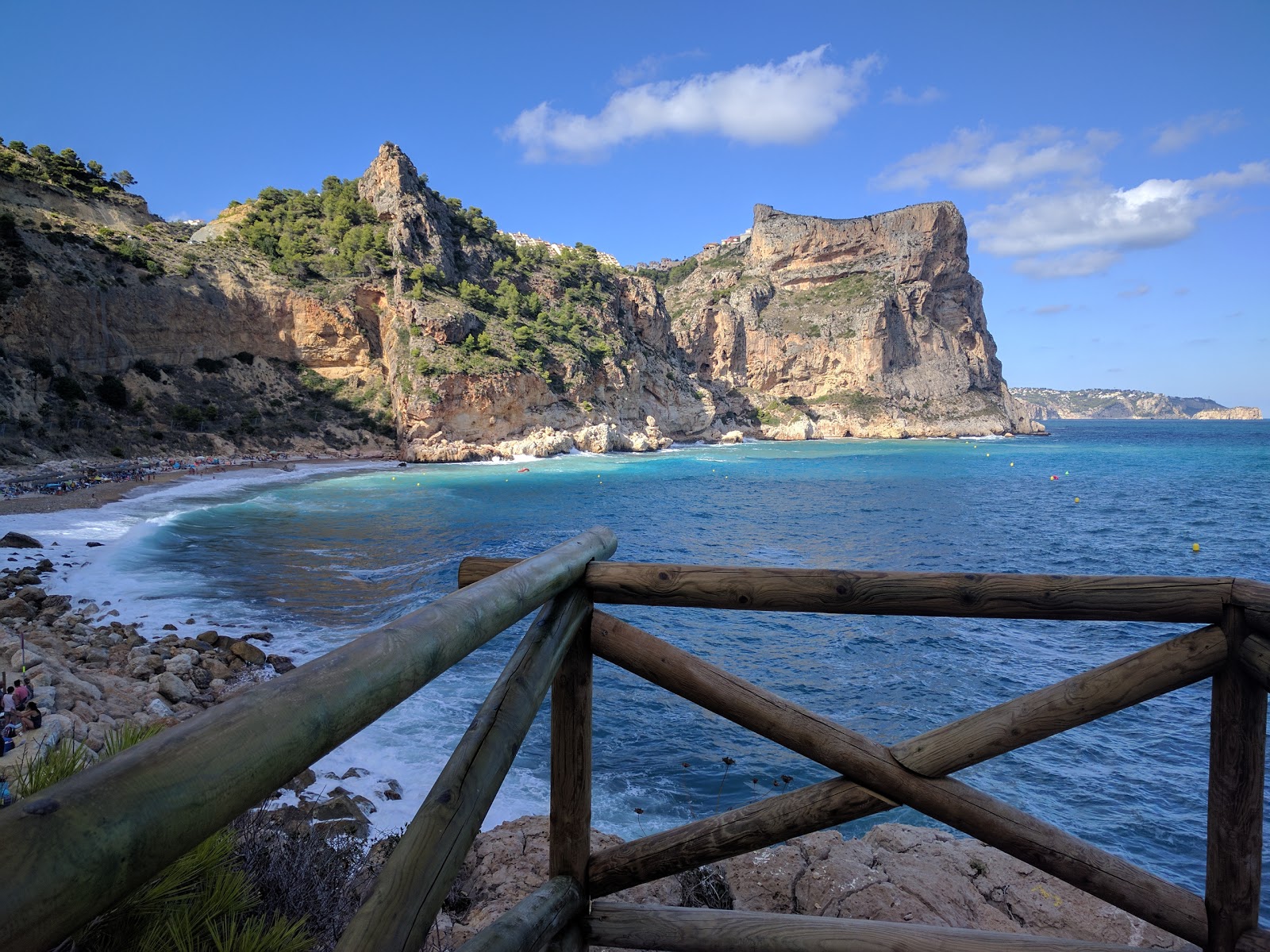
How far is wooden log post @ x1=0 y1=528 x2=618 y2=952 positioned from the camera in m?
0.59

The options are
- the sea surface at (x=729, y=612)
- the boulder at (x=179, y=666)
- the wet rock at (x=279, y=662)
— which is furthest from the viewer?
the wet rock at (x=279, y=662)

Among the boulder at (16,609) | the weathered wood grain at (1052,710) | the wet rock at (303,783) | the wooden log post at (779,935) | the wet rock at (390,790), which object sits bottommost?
the wet rock at (390,790)

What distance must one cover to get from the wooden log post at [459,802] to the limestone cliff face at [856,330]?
84.8 metres

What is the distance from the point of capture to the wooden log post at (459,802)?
1232 mm

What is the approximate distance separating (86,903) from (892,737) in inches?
319

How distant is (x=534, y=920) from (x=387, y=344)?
51.5 m

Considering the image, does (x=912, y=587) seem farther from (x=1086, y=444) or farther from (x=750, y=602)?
(x=1086, y=444)

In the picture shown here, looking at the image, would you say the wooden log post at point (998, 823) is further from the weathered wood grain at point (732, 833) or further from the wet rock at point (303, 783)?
the wet rock at point (303, 783)

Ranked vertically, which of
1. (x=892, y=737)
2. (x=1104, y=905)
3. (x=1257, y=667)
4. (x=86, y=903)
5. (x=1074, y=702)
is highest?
(x=86, y=903)

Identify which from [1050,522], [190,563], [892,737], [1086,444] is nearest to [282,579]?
[190,563]

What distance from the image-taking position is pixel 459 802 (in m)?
1.48

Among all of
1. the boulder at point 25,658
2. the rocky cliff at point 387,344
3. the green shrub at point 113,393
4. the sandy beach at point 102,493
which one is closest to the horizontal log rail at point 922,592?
the boulder at point 25,658

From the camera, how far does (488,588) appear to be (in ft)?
5.32

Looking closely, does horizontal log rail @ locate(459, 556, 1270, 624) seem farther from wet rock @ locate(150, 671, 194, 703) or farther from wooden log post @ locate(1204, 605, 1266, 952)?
wet rock @ locate(150, 671, 194, 703)
